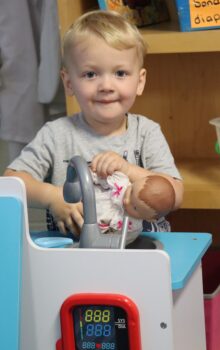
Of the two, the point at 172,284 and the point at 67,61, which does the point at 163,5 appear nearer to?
the point at 67,61

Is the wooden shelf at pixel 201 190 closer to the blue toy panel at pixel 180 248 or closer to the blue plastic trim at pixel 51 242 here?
the blue toy panel at pixel 180 248

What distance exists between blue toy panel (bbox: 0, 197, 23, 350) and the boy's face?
38cm

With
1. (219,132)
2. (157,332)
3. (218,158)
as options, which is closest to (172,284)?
(157,332)

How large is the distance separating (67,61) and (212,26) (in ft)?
1.16

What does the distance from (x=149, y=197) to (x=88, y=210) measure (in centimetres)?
11

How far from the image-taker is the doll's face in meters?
1.08

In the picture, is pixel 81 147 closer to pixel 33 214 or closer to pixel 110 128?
pixel 110 128

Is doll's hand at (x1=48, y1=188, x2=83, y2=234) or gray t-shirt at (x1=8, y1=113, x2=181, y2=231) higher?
gray t-shirt at (x1=8, y1=113, x2=181, y2=231)

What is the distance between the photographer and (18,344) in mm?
1005

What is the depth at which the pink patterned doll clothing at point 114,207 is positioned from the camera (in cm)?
113

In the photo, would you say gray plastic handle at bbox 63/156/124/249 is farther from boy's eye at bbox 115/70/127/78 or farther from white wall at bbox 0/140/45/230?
white wall at bbox 0/140/45/230

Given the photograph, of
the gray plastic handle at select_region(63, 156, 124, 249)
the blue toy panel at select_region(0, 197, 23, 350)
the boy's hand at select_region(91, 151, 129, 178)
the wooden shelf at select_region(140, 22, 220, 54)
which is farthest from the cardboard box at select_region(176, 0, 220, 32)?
the blue toy panel at select_region(0, 197, 23, 350)

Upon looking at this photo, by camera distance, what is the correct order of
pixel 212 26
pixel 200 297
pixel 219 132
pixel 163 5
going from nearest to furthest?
pixel 200 297
pixel 212 26
pixel 219 132
pixel 163 5

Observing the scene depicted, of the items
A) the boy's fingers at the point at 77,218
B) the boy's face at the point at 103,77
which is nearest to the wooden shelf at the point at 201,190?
the boy's face at the point at 103,77
